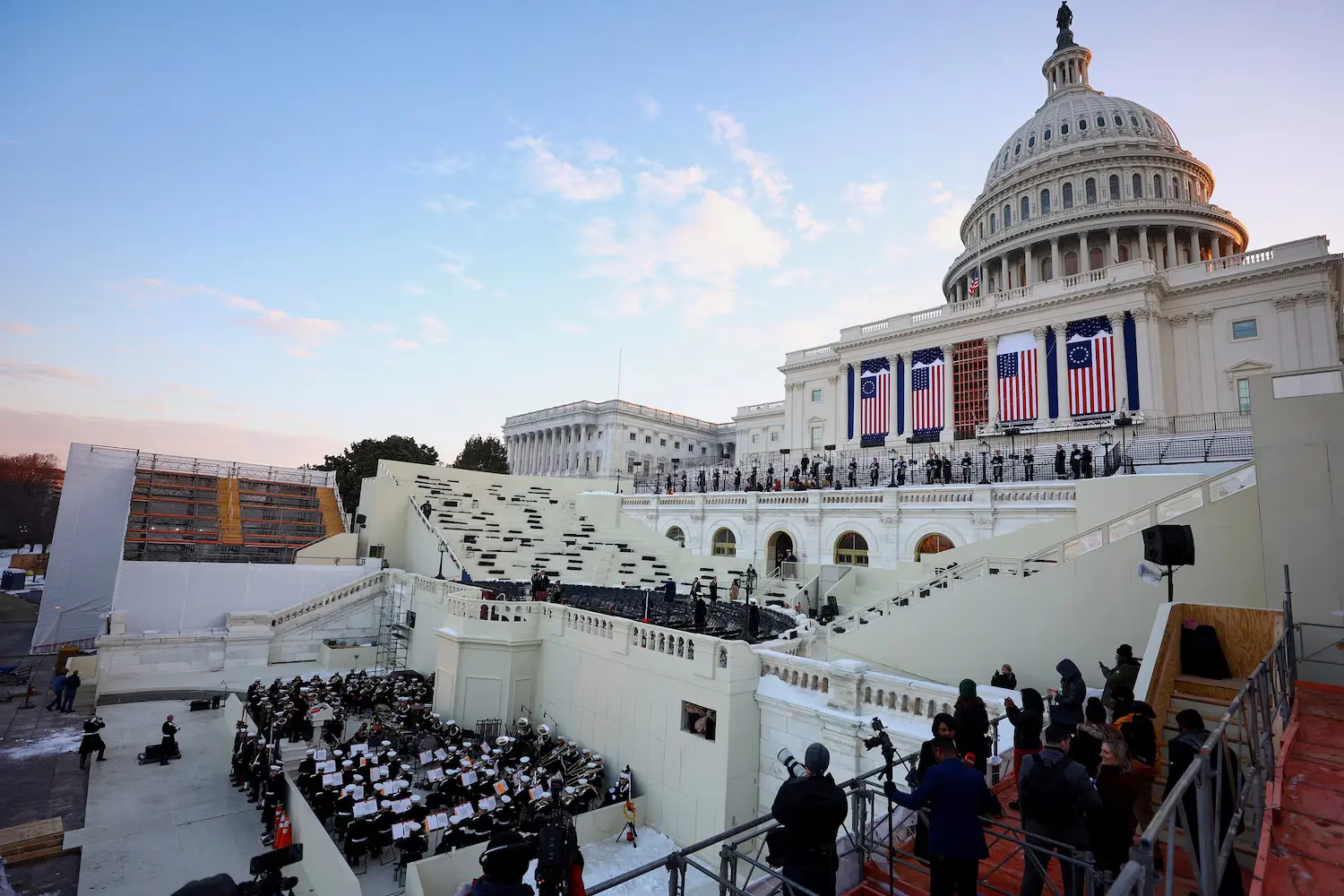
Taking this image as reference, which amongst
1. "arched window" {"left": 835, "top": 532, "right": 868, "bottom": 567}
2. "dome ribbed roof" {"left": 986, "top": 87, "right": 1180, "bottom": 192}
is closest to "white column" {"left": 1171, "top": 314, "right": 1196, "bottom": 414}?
"arched window" {"left": 835, "top": 532, "right": 868, "bottom": 567}

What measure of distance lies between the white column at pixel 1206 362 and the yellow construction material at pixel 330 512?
48.4 m

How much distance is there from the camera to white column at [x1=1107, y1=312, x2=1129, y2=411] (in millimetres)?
35031

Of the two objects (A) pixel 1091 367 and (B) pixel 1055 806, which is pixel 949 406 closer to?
(A) pixel 1091 367

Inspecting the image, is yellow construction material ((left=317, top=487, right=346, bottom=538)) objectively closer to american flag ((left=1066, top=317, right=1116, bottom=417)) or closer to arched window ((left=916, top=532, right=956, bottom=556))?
arched window ((left=916, top=532, right=956, bottom=556))

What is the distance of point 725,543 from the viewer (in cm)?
3347

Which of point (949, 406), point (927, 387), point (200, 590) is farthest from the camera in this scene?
point (927, 387)

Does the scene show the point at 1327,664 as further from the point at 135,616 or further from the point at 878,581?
the point at 135,616

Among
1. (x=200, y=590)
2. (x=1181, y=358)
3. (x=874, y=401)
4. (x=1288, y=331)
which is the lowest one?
(x=200, y=590)

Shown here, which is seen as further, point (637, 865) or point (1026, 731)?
point (637, 865)

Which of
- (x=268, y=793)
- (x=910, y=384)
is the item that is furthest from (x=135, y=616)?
(x=910, y=384)

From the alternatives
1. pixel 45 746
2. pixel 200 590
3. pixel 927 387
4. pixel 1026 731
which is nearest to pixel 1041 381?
pixel 927 387

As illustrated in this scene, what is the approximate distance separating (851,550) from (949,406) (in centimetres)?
1768

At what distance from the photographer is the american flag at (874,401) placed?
44.1 metres

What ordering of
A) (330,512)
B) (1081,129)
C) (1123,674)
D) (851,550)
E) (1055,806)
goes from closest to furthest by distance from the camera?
(1055,806) < (1123,674) < (851,550) < (330,512) < (1081,129)
